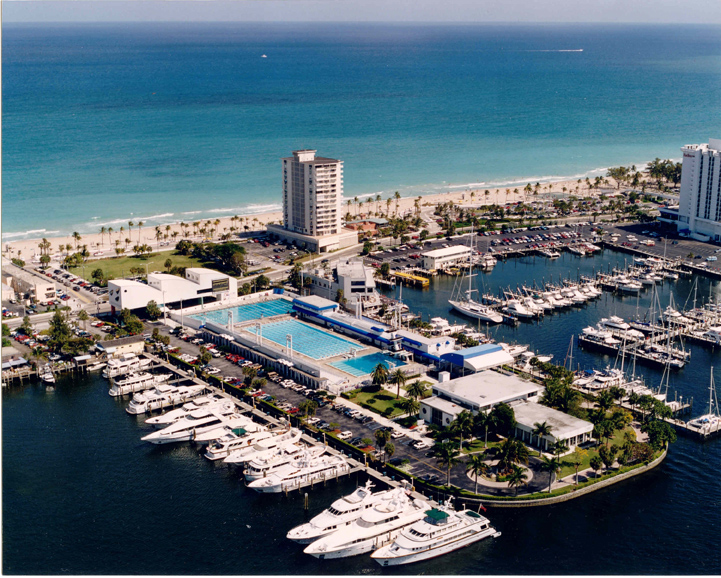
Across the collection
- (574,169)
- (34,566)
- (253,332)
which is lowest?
(34,566)

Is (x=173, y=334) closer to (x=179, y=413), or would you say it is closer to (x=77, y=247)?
(x=179, y=413)

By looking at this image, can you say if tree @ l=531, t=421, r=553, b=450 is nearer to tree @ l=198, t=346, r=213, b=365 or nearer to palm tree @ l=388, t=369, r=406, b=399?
palm tree @ l=388, t=369, r=406, b=399

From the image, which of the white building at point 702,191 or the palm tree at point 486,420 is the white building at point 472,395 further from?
the white building at point 702,191

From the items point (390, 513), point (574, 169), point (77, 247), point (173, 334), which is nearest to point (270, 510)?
point (390, 513)

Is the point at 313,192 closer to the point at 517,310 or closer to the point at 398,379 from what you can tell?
the point at 517,310

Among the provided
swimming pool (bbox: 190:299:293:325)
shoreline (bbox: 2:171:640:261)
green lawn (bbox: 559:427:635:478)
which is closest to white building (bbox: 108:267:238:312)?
swimming pool (bbox: 190:299:293:325)
